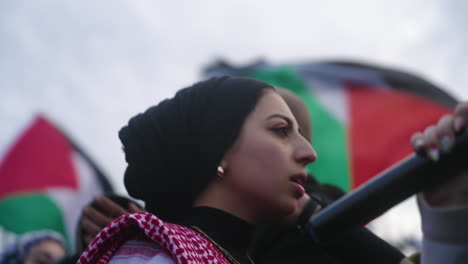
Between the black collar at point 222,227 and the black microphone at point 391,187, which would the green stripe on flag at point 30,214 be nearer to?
the black collar at point 222,227

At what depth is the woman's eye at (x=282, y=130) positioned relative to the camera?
4.86 ft

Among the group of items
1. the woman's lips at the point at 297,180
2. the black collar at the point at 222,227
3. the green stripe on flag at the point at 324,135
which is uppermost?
the green stripe on flag at the point at 324,135

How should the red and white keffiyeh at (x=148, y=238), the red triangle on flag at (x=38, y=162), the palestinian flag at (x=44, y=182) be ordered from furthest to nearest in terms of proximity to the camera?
the red triangle on flag at (x=38, y=162), the palestinian flag at (x=44, y=182), the red and white keffiyeh at (x=148, y=238)

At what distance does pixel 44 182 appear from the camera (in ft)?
26.4

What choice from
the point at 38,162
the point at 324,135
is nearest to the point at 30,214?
the point at 38,162

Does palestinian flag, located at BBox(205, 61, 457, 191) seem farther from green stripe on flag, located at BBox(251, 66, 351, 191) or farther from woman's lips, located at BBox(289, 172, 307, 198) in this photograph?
woman's lips, located at BBox(289, 172, 307, 198)

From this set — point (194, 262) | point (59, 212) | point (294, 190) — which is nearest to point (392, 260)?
point (294, 190)

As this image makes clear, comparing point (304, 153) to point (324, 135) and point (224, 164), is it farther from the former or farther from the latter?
point (324, 135)

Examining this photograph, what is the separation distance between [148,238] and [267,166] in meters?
0.39

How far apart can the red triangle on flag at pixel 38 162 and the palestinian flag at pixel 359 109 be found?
285 cm

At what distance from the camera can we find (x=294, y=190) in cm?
141

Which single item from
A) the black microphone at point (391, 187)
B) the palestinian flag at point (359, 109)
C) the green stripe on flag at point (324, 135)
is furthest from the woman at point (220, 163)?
the palestinian flag at point (359, 109)

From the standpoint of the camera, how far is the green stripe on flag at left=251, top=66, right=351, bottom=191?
584cm

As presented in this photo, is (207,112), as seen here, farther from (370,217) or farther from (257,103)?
(370,217)
